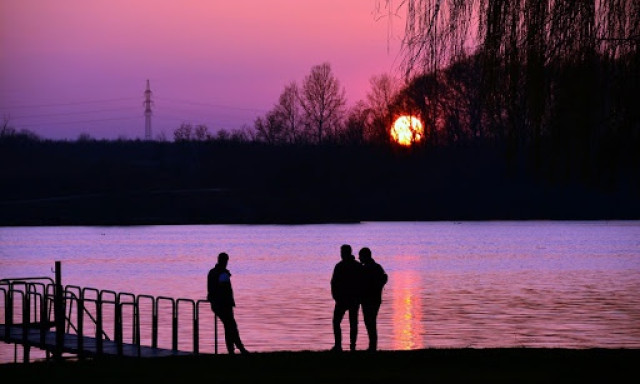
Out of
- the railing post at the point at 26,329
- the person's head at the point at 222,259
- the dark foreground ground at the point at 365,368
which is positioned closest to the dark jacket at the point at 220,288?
the person's head at the point at 222,259

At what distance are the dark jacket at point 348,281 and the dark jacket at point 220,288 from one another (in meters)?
1.98

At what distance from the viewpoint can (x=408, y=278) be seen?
71.9 metres

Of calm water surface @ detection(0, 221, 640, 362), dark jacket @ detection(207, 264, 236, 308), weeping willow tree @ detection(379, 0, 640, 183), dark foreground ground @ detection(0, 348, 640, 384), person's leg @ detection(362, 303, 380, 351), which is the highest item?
weeping willow tree @ detection(379, 0, 640, 183)

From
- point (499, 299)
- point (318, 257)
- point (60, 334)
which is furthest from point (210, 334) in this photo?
point (318, 257)

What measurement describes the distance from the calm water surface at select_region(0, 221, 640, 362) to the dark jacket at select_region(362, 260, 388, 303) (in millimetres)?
10756

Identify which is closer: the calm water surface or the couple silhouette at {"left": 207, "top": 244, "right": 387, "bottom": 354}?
the couple silhouette at {"left": 207, "top": 244, "right": 387, "bottom": 354}

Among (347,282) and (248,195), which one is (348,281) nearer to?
(347,282)

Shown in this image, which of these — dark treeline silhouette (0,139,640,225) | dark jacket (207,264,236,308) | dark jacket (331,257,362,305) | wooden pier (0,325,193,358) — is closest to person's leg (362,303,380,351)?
dark jacket (331,257,362,305)

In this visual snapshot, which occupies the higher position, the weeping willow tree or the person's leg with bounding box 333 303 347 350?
the weeping willow tree

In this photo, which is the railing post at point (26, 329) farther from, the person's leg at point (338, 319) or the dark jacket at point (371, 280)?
the dark jacket at point (371, 280)

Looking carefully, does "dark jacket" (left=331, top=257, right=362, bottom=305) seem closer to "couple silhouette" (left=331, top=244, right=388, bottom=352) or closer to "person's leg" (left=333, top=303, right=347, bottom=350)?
"couple silhouette" (left=331, top=244, right=388, bottom=352)

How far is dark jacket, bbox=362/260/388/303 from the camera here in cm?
2175

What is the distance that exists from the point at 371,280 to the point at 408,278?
5027cm

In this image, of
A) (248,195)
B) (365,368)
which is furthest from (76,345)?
(248,195)
